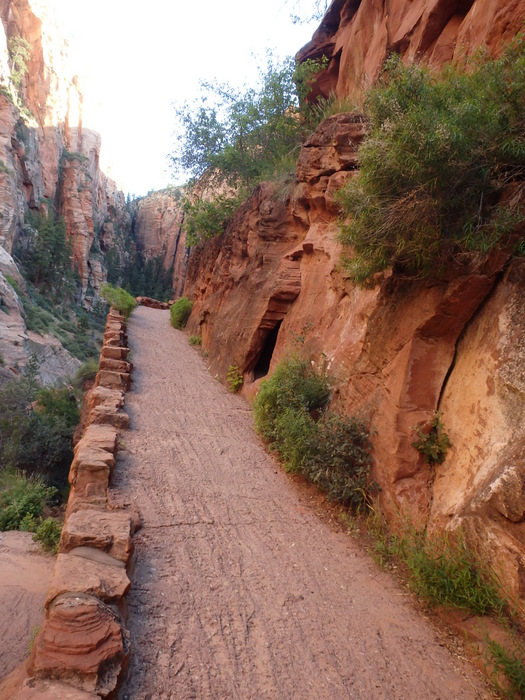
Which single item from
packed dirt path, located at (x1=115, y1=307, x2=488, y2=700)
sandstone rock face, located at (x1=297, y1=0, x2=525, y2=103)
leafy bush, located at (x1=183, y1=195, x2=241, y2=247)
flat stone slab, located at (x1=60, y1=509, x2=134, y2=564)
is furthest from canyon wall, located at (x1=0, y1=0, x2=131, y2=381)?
flat stone slab, located at (x1=60, y1=509, x2=134, y2=564)

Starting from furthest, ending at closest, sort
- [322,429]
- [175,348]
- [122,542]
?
[175,348] → [322,429] → [122,542]

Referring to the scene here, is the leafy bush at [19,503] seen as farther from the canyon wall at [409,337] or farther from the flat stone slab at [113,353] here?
the canyon wall at [409,337]

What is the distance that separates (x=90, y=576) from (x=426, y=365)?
3735 mm

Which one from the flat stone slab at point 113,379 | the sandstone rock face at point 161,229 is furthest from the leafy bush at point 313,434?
the sandstone rock face at point 161,229

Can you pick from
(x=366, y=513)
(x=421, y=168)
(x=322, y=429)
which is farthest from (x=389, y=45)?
(x=366, y=513)

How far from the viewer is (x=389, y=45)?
888cm

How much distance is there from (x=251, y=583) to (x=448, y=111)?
4755 mm

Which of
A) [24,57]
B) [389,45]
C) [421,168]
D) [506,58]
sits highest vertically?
[24,57]

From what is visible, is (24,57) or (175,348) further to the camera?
(24,57)

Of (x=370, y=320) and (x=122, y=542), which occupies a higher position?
(x=370, y=320)

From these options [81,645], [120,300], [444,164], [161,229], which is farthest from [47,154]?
[81,645]

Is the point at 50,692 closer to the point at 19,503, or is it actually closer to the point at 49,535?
the point at 49,535

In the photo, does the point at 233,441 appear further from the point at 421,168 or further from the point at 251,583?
the point at 421,168

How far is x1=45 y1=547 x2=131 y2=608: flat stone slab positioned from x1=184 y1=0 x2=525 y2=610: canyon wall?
2.76m
